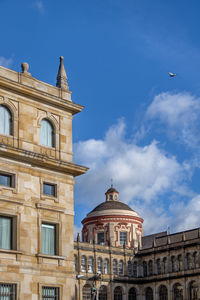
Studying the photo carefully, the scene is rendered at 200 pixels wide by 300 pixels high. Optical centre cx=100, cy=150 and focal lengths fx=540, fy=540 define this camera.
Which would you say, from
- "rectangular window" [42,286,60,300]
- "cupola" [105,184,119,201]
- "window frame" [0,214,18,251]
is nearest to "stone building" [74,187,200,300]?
"cupola" [105,184,119,201]

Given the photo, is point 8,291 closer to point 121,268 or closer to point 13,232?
point 13,232

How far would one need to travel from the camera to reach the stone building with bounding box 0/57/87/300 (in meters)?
27.0

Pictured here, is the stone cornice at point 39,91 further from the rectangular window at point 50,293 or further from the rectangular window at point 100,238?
the rectangular window at point 100,238

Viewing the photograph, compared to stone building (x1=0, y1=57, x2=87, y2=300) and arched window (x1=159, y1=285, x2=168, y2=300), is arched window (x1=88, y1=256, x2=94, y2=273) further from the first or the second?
stone building (x1=0, y1=57, x2=87, y2=300)

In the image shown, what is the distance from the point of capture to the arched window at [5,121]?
2852 centimetres

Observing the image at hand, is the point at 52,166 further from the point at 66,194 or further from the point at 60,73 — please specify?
the point at 60,73

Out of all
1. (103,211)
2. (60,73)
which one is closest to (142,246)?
(103,211)

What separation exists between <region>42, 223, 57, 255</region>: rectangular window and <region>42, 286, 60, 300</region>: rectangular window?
6.09ft

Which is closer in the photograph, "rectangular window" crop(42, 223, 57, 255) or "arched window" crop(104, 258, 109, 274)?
"rectangular window" crop(42, 223, 57, 255)

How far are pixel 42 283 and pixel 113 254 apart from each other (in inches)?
2006

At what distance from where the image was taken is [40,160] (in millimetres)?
28766

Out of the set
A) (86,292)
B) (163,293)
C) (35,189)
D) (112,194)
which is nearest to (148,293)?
(163,293)

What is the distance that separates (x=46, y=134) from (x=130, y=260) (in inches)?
2077

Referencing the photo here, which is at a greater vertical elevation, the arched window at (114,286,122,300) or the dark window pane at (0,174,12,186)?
the dark window pane at (0,174,12,186)
